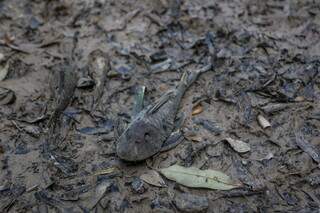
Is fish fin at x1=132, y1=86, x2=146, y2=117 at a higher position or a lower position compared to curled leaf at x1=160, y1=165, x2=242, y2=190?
higher

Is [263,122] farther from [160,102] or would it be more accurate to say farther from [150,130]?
[150,130]

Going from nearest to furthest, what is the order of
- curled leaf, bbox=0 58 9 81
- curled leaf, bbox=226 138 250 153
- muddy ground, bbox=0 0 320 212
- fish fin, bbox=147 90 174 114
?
muddy ground, bbox=0 0 320 212 < curled leaf, bbox=226 138 250 153 < fish fin, bbox=147 90 174 114 < curled leaf, bbox=0 58 9 81

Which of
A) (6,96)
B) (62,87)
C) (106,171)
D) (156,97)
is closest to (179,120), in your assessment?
(156,97)

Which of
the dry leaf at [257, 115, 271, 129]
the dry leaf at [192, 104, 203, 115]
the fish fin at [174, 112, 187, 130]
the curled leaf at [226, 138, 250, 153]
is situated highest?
the fish fin at [174, 112, 187, 130]

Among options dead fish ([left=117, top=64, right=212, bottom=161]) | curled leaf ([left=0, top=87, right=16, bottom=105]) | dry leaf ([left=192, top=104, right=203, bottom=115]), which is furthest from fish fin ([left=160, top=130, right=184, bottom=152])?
curled leaf ([left=0, top=87, right=16, bottom=105])

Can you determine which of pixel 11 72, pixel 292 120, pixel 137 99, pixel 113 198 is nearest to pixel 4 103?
pixel 11 72

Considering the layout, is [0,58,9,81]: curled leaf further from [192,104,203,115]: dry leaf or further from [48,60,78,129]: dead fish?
[192,104,203,115]: dry leaf

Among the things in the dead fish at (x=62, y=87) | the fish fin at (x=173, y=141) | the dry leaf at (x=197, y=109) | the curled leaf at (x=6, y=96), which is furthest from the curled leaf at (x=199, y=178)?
the curled leaf at (x=6, y=96)

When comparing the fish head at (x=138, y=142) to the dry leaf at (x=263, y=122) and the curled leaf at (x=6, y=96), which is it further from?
the curled leaf at (x=6, y=96)
